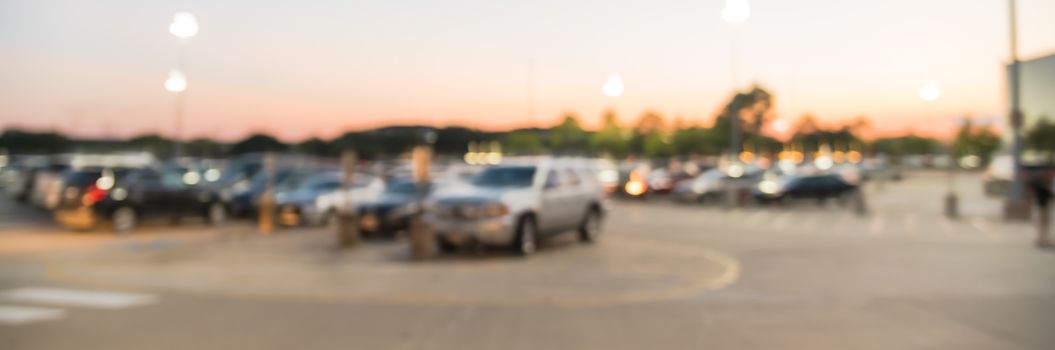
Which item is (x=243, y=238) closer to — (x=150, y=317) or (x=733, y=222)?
(x=150, y=317)

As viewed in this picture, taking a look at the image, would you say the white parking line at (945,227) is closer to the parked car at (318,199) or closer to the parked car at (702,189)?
the parked car at (702,189)

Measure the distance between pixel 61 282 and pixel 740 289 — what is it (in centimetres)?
886

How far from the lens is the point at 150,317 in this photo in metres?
8.17

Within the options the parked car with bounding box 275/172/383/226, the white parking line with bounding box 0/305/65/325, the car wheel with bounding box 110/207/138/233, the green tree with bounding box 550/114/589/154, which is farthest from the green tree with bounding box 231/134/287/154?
the white parking line with bounding box 0/305/65/325

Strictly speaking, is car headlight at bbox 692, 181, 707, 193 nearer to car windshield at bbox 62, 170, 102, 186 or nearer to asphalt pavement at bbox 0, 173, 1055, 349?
asphalt pavement at bbox 0, 173, 1055, 349

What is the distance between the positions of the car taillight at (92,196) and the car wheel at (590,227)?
445 inches

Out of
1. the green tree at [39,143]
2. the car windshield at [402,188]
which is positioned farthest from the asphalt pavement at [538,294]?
the green tree at [39,143]

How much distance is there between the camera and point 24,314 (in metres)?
8.33

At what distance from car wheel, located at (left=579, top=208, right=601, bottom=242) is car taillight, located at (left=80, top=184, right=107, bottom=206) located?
1131 cm

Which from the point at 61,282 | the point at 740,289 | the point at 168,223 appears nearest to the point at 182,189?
the point at 168,223

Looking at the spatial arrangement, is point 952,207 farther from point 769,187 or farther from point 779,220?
point 769,187

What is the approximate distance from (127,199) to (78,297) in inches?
436

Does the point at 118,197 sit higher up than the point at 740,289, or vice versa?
the point at 118,197

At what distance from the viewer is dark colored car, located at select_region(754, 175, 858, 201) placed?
33281mm
